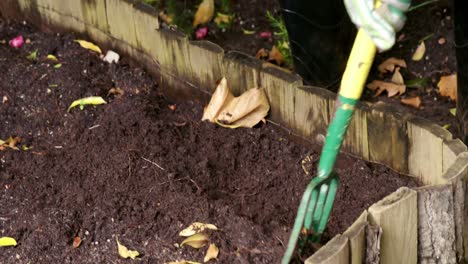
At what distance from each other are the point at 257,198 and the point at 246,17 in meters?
1.59

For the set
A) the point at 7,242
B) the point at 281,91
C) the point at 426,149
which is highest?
the point at 426,149

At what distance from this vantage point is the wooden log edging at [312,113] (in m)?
2.39

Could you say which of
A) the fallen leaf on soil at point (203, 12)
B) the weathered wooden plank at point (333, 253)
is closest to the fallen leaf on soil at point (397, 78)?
the fallen leaf on soil at point (203, 12)

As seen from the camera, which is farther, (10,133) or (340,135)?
(10,133)

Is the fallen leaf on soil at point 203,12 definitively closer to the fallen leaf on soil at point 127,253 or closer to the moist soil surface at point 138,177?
the moist soil surface at point 138,177

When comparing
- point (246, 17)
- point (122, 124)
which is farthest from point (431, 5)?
point (122, 124)

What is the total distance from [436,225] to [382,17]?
2.36ft

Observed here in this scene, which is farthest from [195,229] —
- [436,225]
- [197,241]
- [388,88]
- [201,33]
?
[201,33]

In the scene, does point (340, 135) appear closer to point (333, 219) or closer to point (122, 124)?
point (333, 219)

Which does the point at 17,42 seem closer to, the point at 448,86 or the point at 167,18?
the point at 167,18

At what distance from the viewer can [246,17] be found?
4340 millimetres

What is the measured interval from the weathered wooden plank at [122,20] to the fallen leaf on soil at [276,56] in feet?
1.96

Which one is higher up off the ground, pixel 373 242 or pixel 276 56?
pixel 373 242

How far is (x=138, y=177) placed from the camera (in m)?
2.99
